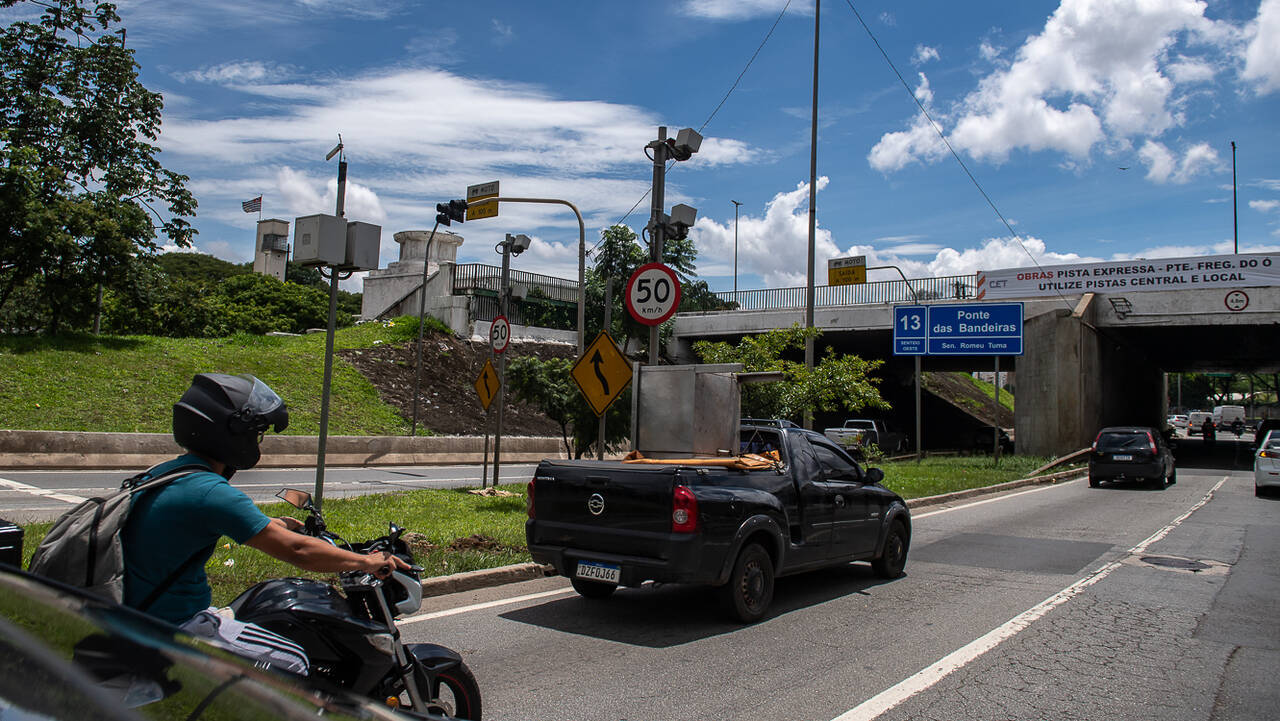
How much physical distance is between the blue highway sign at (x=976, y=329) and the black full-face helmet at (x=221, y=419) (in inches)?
1056

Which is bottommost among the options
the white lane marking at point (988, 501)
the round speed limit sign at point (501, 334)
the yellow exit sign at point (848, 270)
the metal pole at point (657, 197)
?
the white lane marking at point (988, 501)

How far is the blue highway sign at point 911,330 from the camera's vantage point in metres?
28.5

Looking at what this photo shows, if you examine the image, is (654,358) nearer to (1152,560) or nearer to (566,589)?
(566,589)

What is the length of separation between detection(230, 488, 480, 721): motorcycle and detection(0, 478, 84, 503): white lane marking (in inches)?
447

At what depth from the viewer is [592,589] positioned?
760 cm

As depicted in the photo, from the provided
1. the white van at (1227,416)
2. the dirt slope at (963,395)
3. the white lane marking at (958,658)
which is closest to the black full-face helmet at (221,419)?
the white lane marking at (958,658)

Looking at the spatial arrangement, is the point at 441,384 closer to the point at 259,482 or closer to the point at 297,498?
the point at 259,482

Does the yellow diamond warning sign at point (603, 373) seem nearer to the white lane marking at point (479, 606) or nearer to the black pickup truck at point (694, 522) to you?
the black pickup truck at point (694, 522)

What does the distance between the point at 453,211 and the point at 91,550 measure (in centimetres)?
1406

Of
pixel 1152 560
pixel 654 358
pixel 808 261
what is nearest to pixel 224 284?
pixel 808 261

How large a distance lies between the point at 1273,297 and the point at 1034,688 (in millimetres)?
30144

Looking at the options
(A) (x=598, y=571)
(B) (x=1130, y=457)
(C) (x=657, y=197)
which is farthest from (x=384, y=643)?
(B) (x=1130, y=457)

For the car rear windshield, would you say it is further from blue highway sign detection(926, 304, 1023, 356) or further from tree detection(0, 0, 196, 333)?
tree detection(0, 0, 196, 333)

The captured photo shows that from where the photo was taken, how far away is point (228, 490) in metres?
2.75
